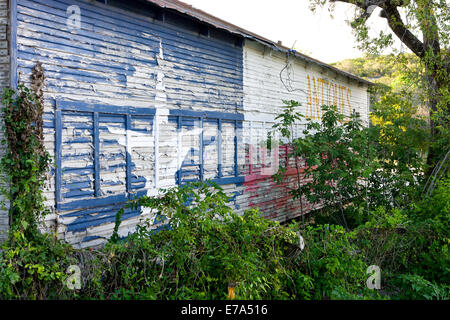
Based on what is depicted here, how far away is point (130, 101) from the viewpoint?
7305 millimetres

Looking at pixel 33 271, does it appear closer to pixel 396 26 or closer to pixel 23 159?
pixel 23 159

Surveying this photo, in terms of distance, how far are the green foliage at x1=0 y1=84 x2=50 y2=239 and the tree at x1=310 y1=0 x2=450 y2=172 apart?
9.26 metres

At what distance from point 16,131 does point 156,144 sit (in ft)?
9.08

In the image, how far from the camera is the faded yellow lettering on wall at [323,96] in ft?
46.2

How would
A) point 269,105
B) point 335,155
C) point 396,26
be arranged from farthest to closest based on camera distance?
1. point 396,26
2. point 269,105
3. point 335,155

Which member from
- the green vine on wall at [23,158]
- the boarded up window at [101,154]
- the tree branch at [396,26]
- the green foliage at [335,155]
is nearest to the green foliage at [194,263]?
the green vine on wall at [23,158]

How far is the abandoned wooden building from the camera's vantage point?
6.06 metres

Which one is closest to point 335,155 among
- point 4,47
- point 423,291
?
→ point 423,291

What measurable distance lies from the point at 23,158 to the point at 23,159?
2 centimetres

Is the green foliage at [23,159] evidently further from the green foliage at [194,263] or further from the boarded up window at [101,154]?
the green foliage at [194,263]

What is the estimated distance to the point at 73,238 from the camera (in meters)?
6.34

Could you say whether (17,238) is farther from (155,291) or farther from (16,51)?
(16,51)

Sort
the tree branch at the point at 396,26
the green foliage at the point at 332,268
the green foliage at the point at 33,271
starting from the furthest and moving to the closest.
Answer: the tree branch at the point at 396,26
the green foliage at the point at 332,268
the green foliage at the point at 33,271
